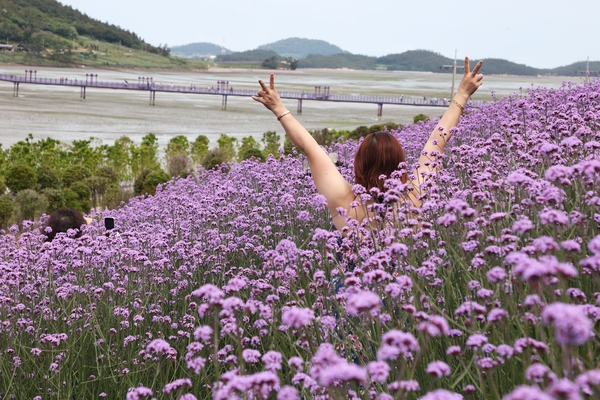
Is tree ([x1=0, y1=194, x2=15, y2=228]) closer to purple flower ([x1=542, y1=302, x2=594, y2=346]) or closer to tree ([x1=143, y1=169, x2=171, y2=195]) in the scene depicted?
tree ([x1=143, y1=169, x2=171, y2=195])

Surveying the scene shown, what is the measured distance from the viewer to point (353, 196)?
13.8 feet

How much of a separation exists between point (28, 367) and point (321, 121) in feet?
221

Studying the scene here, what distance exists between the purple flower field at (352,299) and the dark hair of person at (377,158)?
316 millimetres

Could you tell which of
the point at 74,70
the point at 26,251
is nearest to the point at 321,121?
the point at 26,251

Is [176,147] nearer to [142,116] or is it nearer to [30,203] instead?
[30,203]

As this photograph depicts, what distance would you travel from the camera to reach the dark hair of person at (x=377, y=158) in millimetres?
4289

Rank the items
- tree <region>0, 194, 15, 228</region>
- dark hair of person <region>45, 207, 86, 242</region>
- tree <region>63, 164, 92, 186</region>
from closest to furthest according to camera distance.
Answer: dark hair of person <region>45, 207, 86, 242</region>, tree <region>0, 194, 15, 228</region>, tree <region>63, 164, 92, 186</region>

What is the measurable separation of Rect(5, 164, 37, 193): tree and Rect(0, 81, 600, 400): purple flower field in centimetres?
1111

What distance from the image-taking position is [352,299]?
182 centimetres

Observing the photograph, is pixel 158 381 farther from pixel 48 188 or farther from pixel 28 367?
pixel 48 188

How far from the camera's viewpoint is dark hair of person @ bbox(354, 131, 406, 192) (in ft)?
14.1

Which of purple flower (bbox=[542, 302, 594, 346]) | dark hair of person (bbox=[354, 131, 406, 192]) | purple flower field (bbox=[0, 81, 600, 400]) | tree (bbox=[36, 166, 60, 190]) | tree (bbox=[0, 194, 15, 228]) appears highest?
dark hair of person (bbox=[354, 131, 406, 192])

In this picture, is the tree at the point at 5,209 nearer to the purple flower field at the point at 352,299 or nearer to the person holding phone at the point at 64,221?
the person holding phone at the point at 64,221

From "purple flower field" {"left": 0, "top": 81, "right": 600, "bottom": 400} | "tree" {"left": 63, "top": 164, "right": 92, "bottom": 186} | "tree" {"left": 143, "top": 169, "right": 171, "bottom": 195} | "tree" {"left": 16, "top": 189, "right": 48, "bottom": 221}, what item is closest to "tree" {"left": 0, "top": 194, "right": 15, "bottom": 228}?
"tree" {"left": 16, "top": 189, "right": 48, "bottom": 221}
